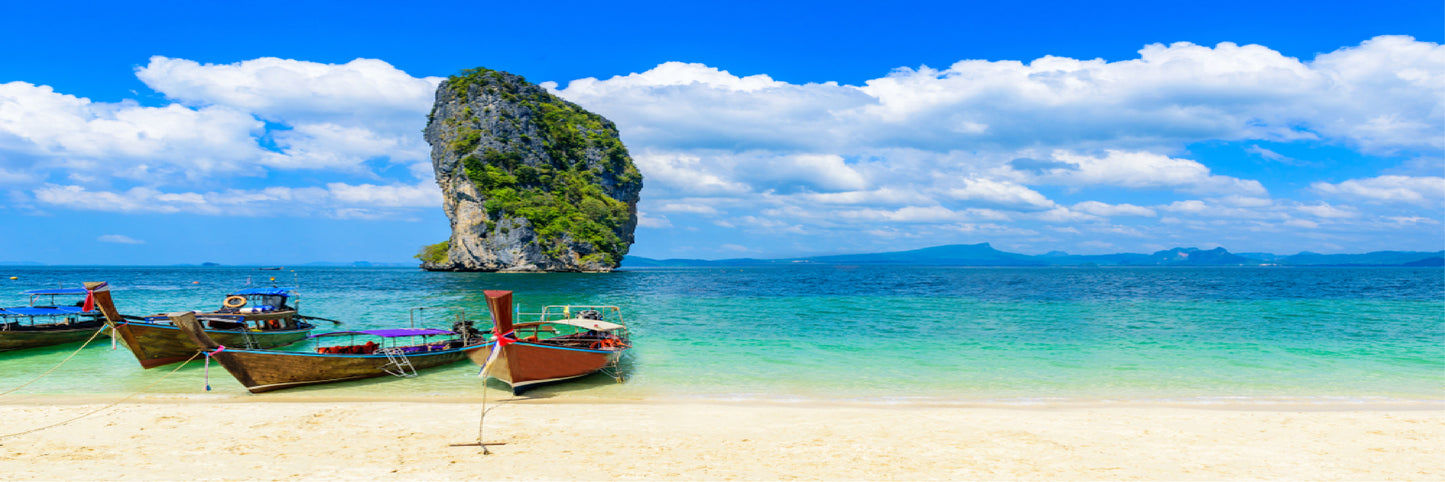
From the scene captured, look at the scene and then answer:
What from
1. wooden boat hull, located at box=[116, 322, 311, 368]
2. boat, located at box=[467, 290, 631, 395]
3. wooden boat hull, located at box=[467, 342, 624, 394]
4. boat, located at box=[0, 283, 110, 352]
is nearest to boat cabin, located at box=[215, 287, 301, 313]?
wooden boat hull, located at box=[116, 322, 311, 368]

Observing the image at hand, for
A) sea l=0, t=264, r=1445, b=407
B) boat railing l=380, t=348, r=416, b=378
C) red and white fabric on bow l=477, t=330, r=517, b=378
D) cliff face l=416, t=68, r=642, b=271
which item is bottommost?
sea l=0, t=264, r=1445, b=407

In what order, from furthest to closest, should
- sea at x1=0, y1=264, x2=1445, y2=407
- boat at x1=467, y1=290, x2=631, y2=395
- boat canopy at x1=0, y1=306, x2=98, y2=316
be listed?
boat canopy at x1=0, y1=306, x2=98, y2=316 < sea at x1=0, y1=264, x2=1445, y2=407 < boat at x1=467, y1=290, x2=631, y2=395

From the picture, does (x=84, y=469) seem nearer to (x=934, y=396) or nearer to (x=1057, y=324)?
(x=934, y=396)

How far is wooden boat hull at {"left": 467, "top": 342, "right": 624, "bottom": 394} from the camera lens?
1471 cm

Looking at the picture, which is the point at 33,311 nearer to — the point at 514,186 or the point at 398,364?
the point at 398,364

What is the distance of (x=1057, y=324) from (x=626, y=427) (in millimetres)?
27642

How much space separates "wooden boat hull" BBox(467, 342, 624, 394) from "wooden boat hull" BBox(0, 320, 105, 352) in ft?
59.1

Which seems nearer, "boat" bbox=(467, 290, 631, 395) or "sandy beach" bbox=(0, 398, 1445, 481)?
"sandy beach" bbox=(0, 398, 1445, 481)

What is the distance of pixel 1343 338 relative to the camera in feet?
87.4

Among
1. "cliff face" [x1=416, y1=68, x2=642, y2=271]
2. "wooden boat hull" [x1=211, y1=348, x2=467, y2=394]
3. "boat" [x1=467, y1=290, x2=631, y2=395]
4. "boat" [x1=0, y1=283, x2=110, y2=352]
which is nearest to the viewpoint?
"boat" [x1=467, y1=290, x2=631, y2=395]

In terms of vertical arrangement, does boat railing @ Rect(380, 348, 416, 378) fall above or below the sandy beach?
above

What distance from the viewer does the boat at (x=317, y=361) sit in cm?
1465

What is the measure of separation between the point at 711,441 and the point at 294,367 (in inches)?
438

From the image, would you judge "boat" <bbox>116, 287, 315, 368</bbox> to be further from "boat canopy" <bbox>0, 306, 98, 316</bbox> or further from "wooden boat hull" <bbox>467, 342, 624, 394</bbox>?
"wooden boat hull" <bbox>467, 342, 624, 394</bbox>
